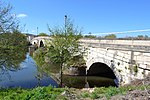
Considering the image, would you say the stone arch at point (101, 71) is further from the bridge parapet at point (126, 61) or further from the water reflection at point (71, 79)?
the bridge parapet at point (126, 61)

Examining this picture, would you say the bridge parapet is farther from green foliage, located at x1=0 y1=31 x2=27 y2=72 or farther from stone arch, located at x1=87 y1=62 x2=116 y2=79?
green foliage, located at x1=0 y1=31 x2=27 y2=72

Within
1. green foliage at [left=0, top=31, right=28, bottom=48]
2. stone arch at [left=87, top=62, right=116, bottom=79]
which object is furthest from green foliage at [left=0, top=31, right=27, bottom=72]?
stone arch at [left=87, top=62, right=116, bottom=79]

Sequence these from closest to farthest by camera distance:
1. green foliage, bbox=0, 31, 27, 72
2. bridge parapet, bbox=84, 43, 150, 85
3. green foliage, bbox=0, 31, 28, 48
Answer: bridge parapet, bbox=84, 43, 150, 85
green foliage, bbox=0, 31, 27, 72
green foliage, bbox=0, 31, 28, 48

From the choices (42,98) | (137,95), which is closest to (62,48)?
(42,98)

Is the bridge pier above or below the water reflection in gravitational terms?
above

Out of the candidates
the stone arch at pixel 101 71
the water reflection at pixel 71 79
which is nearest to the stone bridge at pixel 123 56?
the water reflection at pixel 71 79

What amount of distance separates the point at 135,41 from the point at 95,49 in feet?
27.3

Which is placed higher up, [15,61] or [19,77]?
[15,61]

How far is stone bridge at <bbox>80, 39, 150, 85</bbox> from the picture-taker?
14.1 m

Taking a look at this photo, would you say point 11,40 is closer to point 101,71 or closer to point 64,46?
point 64,46

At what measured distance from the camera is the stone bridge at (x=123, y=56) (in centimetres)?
1410

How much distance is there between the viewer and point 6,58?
53.0 feet

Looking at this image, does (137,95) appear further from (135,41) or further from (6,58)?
(6,58)

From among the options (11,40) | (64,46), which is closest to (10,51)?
(11,40)
